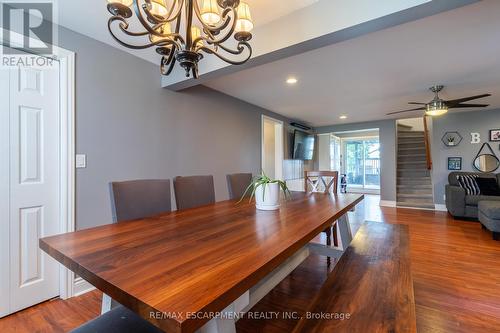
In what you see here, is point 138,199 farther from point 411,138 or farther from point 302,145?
point 411,138

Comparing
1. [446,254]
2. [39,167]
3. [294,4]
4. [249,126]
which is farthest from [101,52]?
[446,254]

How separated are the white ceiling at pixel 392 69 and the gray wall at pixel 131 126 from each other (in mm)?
711

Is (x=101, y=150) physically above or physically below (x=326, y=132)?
below

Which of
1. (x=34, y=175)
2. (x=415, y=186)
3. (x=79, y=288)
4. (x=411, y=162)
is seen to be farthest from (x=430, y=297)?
(x=411, y=162)

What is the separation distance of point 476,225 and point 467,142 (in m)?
2.07

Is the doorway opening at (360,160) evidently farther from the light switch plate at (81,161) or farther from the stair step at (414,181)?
the light switch plate at (81,161)

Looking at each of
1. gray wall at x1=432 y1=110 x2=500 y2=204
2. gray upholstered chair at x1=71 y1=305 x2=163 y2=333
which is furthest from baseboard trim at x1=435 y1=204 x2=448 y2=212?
gray upholstered chair at x1=71 y1=305 x2=163 y2=333

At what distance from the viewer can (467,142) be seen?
16.9ft

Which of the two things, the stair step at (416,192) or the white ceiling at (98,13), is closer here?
the white ceiling at (98,13)

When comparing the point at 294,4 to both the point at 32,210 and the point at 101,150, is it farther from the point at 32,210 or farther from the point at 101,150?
the point at 32,210

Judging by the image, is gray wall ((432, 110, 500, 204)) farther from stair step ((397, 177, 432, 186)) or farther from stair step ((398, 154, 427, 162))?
stair step ((398, 154, 427, 162))

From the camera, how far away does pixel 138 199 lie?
158 cm

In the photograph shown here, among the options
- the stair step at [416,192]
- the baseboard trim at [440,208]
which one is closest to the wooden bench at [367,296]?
the baseboard trim at [440,208]

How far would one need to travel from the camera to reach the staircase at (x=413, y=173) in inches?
A: 236
